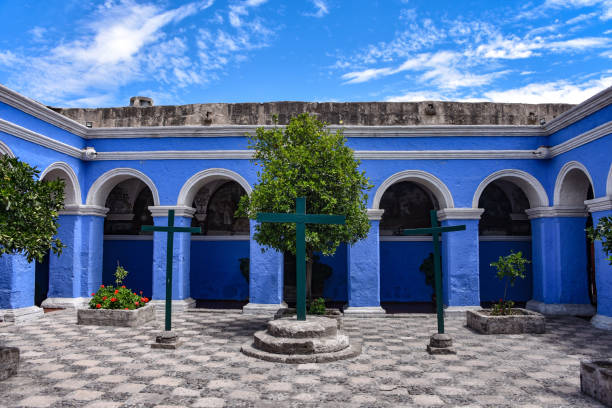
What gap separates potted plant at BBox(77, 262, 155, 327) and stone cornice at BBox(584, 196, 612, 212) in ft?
31.5

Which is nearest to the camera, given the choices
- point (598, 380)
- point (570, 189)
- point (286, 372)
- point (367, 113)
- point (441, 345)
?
point (598, 380)

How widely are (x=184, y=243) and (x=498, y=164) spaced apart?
8213mm

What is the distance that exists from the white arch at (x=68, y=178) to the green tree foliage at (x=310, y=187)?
5095mm

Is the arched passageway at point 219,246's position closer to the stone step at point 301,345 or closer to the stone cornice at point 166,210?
the stone cornice at point 166,210

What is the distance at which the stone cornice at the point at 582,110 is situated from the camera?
831 centimetres

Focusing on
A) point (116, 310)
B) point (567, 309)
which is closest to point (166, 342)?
point (116, 310)

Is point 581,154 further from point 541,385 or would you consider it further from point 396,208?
point 541,385

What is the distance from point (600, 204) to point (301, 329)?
679 centimetres

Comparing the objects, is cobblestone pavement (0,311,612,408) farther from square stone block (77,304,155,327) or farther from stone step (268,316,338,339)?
stone step (268,316,338,339)

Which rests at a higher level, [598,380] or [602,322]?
[598,380]

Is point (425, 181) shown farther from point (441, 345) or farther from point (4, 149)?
point (4, 149)

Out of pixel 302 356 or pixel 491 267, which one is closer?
pixel 302 356

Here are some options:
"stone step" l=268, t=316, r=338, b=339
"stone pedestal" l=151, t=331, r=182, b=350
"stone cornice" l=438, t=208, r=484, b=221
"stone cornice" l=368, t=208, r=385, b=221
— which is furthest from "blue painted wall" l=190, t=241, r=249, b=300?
"stone step" l=268, t=316, r=338, b=339

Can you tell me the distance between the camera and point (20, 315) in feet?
29.2
